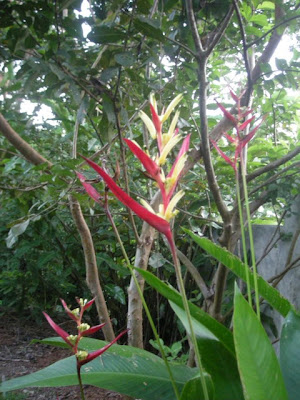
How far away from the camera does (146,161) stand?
17.6 inches

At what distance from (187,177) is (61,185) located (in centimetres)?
59

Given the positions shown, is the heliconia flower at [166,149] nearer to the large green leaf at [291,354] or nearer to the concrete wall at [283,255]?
the large green leaf at [291,354]

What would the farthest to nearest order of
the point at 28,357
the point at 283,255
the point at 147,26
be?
the point at 28,357 → the point at 283,255 → the point at 147,26

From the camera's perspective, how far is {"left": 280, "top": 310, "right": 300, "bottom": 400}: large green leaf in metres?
0.64

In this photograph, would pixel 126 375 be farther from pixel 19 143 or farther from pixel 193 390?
pixel 19 143

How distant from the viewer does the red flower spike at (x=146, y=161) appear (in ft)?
1.46

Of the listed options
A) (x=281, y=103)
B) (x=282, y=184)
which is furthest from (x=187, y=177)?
(x=281, y=103)

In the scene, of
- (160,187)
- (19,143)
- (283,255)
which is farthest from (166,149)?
(283,255)

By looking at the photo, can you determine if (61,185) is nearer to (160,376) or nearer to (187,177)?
(187,177)

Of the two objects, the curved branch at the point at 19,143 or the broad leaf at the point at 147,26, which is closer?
the broad leaf at the point at 147,26

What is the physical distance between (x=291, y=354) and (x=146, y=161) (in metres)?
0.42

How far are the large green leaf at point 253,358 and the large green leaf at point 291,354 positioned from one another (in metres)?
0.13

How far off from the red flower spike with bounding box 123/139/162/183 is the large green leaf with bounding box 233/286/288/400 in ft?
0.62

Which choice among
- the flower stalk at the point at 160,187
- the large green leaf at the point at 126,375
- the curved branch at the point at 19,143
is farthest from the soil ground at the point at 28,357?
the flower stalk at the point at 160,187
